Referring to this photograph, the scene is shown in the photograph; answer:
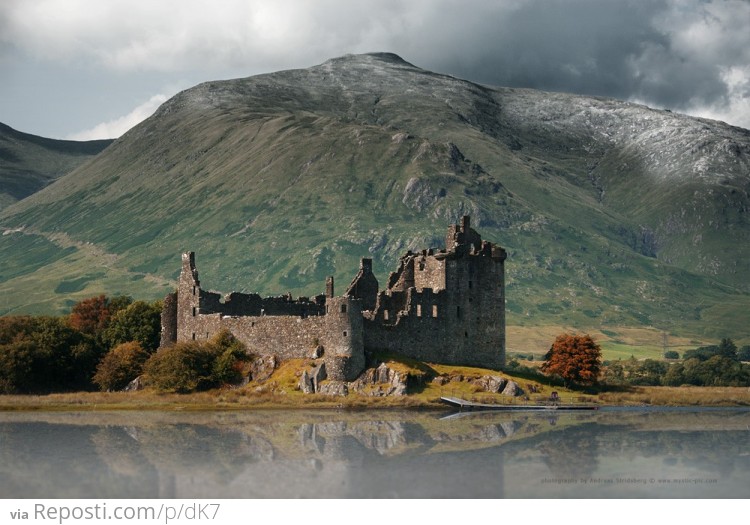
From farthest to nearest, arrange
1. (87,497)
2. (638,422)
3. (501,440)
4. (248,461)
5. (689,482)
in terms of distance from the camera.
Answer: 1. (638,422)
2. (501,440)
3. (248,461)
4. (689,482)
5. (87,497)

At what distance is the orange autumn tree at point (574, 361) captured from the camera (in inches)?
3546

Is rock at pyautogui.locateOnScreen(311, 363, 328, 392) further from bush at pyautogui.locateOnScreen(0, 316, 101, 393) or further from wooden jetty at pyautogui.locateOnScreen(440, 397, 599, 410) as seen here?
bush at pyautogui.locateOnScreen(0, 316, 101, 393)

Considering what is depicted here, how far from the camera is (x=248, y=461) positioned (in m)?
55.9

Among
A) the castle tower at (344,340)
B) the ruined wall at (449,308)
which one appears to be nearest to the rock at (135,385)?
the castle tower at (344,340)

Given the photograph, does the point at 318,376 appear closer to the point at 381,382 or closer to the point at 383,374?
the point at 381,382

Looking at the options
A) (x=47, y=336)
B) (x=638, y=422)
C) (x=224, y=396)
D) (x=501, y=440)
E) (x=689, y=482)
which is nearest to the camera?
(x=689, y=482)

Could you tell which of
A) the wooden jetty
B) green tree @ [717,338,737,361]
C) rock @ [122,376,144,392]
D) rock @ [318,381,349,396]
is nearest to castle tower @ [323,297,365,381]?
rock @ [318,381,349,396]

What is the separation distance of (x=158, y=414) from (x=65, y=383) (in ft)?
47.1

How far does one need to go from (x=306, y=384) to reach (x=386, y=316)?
8318 mm

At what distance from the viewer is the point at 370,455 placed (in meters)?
58.0

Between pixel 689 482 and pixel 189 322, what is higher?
pixel 189 322

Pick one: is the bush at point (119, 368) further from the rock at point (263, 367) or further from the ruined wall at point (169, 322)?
the rock at point (263, 367)

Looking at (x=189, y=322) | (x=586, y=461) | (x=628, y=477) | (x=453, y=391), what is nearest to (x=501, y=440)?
(x=586, y=461)

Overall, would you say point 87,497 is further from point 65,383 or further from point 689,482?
point 65,383
